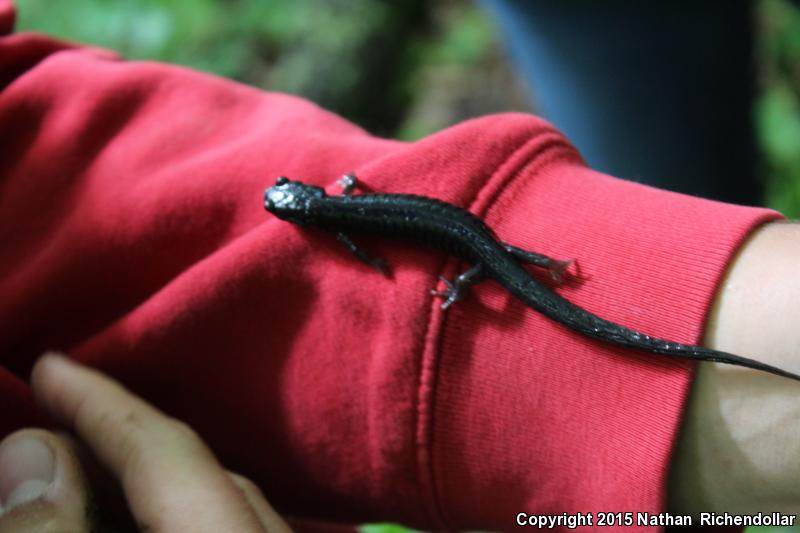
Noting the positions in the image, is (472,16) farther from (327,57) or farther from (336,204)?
(336,204)

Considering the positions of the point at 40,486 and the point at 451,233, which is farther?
the point at 451,233

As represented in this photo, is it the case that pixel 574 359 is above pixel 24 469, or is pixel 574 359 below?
above

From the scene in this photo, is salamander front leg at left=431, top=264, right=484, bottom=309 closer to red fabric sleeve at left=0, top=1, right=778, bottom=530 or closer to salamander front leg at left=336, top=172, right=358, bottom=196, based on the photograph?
red fabric sleeve at left=0, top=1, right=778, bottom=530

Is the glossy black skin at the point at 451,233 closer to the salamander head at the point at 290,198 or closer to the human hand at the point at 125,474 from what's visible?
the salamander head at the point at 290,198

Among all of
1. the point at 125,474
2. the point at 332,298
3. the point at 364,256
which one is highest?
the point at 364,256

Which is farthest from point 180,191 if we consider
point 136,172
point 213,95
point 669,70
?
point 669,70

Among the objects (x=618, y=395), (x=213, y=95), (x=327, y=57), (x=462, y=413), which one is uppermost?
(x=213, y=95)

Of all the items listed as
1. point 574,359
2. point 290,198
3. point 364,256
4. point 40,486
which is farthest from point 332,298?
point 40,486

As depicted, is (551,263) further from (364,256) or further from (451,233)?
(364,256)
